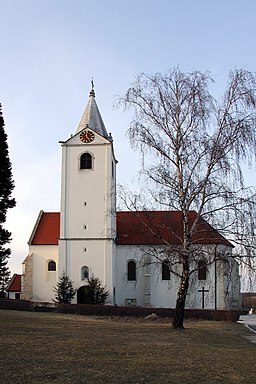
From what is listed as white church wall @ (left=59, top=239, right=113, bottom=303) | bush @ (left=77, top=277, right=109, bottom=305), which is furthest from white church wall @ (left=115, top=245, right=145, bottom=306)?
bush @ (left=77, top=277, right=109, bottom=305)

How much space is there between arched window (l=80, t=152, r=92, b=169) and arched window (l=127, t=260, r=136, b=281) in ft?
31.6

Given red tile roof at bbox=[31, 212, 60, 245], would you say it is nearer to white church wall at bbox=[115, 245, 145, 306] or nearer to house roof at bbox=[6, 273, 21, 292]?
white church wall at bbox=[115, 245, 145, 306]

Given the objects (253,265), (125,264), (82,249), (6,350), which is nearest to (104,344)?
(6,350)

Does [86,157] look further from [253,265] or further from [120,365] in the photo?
[120,365]

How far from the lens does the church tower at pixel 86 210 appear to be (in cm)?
4181

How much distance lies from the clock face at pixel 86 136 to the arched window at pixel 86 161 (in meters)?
1.15

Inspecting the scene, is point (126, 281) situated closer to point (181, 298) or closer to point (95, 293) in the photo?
point (95, 293)

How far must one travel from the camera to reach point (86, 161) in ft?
142

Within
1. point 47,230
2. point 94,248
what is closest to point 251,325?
point 94,248

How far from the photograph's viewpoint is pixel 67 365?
1170 cm

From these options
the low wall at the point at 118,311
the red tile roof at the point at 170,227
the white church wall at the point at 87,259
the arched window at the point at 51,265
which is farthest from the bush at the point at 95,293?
the red tile roof at the point at 170,227

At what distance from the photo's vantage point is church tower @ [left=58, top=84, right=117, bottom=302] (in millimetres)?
41812

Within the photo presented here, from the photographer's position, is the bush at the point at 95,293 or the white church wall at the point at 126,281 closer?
the bush at the point at 95,293

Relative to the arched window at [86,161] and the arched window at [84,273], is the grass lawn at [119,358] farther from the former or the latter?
the arched window at [86,161]
